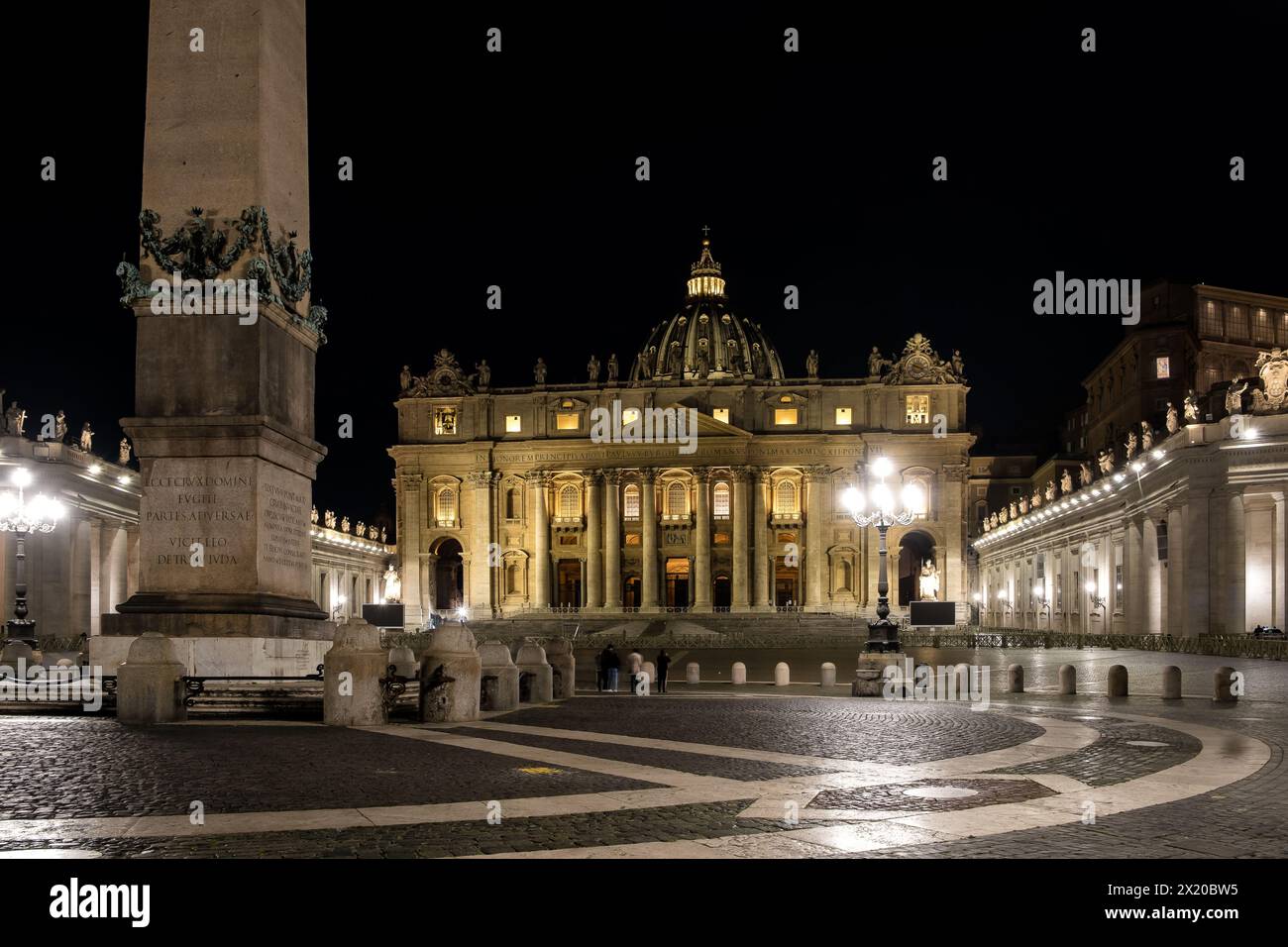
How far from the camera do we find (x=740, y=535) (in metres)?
112

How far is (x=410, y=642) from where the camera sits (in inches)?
2751

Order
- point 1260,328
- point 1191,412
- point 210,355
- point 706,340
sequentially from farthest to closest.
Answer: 1. point 706,340
2. point 1260,328
3. point 1191,412
4. point 210,355

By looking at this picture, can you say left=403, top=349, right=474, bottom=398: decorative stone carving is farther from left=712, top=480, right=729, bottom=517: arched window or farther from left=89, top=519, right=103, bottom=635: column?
left=89, top=519, right=103, bottom=635: column

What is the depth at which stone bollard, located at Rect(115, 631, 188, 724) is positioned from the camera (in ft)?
53.2

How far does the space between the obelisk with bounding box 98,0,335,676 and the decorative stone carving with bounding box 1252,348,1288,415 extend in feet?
152

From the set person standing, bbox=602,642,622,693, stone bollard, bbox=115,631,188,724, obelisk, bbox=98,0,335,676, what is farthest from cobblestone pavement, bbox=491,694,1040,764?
person standing, bbox=602,642,622,693

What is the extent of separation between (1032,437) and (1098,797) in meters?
144

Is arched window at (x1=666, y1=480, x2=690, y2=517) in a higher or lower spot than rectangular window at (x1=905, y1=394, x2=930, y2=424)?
lower

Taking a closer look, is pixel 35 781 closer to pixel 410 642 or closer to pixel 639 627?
pixel 410 642

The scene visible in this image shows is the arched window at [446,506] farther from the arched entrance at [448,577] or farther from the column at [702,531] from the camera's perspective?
the column at [702,531]

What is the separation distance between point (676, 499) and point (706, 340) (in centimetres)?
3931

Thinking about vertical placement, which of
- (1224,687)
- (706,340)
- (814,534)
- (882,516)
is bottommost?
(1224,687)

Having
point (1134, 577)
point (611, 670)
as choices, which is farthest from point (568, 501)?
point (611, 670)

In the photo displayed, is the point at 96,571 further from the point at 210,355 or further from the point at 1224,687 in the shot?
the point at 1224,687
